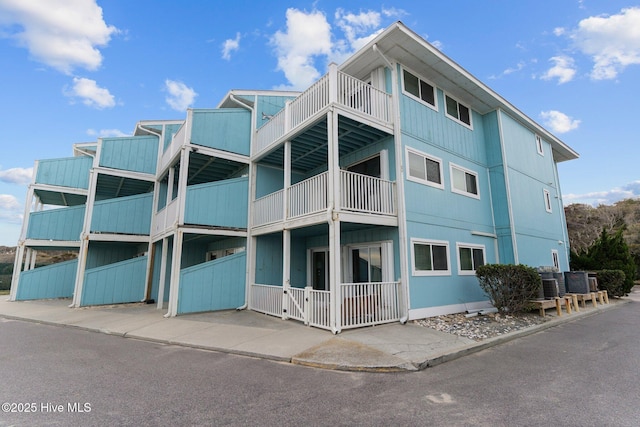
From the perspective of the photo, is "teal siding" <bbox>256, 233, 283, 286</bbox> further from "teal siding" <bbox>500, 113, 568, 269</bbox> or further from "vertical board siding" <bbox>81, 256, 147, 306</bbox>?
"teal siding" <bbox>500, 113, 568, 269</bbox>

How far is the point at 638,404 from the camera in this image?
12.0 feet

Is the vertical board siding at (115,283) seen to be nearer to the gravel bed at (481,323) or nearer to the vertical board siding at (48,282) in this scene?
the vertical board siding at (48,282)

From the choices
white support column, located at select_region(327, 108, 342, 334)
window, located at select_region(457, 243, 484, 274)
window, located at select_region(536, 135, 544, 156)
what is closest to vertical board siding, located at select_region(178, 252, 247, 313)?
white support column, located at select_region(327, 108, 342, 334)

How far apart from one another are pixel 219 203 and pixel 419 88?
8.51m

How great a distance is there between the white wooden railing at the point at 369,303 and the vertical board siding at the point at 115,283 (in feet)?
35.1

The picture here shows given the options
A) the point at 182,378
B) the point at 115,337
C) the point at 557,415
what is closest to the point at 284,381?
the point at 182,378

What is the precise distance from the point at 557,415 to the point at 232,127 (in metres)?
12.0

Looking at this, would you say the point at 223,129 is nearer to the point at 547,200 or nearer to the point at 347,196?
the point at 347,196

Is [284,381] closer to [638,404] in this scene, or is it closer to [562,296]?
[638,404]

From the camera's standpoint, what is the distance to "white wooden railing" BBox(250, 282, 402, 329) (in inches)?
304

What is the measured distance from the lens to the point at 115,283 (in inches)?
516

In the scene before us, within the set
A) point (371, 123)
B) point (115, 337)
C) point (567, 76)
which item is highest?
point (567, 76)

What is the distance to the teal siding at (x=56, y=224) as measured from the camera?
15.2 m

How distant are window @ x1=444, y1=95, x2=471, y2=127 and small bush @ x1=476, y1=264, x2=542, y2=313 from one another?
6.28m
